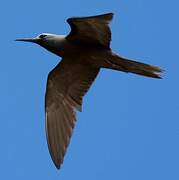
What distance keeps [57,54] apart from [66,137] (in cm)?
140

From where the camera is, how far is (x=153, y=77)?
11.9 metres

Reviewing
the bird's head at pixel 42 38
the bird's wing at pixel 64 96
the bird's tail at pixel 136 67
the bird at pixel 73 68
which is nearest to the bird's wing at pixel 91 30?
the bird at pixel 73 68

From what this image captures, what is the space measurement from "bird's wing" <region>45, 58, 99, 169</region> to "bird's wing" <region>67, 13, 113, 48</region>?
775 millimetres

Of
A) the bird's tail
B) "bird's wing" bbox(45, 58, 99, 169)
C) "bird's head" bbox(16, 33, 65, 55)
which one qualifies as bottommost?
"bird's wing" bbox(45, 58, 99, 169)

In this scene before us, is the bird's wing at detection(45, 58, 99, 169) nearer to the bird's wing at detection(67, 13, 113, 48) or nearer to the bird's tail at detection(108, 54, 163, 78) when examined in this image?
the bird's wing at detection(67, 13, 113, 48)

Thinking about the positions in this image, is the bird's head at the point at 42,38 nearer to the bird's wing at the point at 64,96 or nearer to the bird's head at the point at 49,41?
the bird's head at the point at 49,41

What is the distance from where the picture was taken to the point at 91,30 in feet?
39.0

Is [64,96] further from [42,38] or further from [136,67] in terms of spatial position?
[136,67]

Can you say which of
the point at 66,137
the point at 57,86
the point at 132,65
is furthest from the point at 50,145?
the point at 132,65

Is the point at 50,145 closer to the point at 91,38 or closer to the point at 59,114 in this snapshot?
the point at 59,114

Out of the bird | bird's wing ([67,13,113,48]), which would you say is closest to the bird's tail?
the bird

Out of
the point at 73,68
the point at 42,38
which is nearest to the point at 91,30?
the point at 42,38

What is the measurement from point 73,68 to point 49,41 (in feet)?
2.72

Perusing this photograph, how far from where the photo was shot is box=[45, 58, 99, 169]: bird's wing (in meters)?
12.8
